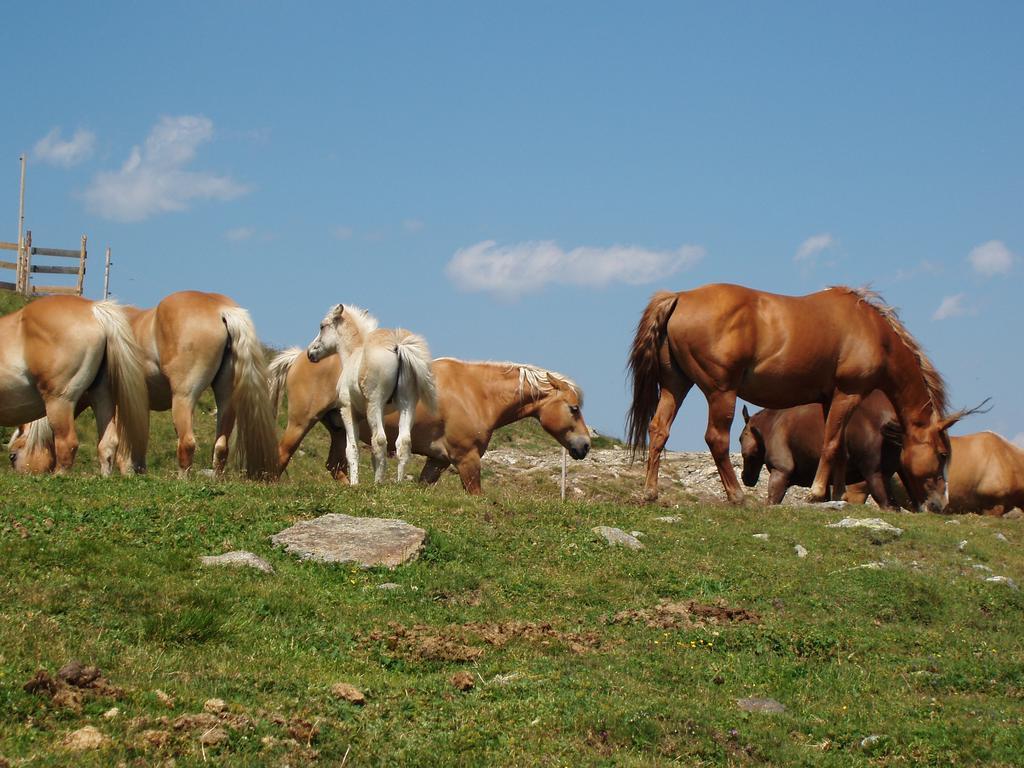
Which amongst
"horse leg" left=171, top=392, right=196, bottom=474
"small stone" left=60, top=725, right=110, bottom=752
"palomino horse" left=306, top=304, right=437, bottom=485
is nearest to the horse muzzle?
"palomino horse" left=306, top=304, right=437, bottom=485

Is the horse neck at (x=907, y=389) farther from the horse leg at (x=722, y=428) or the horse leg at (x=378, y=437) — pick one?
the horse leg at (x=378, y=437)

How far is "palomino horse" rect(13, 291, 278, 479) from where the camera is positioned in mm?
14656

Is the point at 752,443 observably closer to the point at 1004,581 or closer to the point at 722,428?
the point at 722,428

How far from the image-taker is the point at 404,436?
1536 cm

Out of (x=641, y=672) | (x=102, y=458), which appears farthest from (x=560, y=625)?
(x=102, y=458)

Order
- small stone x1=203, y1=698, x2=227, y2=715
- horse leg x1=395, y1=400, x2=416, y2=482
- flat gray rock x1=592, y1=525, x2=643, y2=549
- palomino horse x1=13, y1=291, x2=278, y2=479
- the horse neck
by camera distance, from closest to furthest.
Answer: small stone x1=203, y1=698, x2=227, y2=715 < flat gray rock x1=592, y1=525, x2=643, y2=549 < palomino horse x1=13, y1=291, x2=278, y2=479 < horse leg x1=395, y1=400, x2=416, y2=482 < the horse neck

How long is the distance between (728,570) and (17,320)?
894 cm

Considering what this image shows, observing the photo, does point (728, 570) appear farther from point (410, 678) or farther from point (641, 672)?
point (410, 678)

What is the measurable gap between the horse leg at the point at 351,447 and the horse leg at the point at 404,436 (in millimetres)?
232

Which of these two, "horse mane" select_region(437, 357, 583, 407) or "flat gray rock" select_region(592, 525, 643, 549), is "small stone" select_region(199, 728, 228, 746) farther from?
"horse mane" select_region(437, 357, 583, 407)

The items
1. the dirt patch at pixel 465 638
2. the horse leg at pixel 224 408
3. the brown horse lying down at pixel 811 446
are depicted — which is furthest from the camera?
the brown horse lying down at pixel 811 446

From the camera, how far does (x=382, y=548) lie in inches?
411

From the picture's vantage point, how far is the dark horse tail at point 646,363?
52.6 ft

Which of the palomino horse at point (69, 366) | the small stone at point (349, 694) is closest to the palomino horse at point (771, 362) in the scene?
the palomino horse at point (69, 366)
